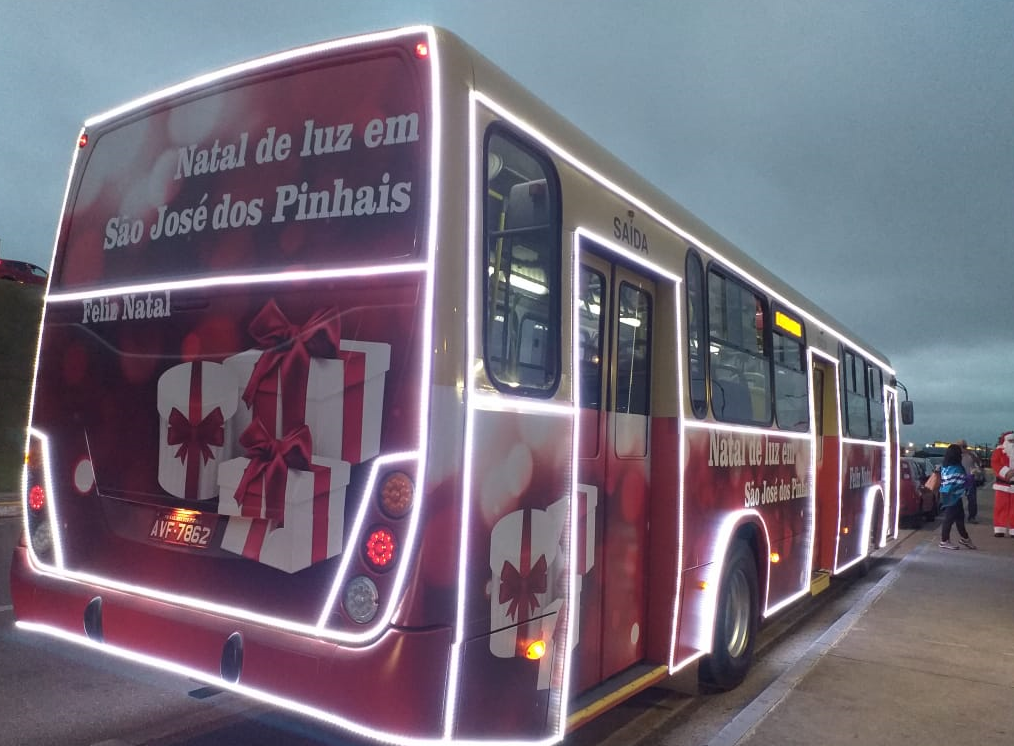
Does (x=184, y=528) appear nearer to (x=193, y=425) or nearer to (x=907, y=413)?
(x=193, y=425)

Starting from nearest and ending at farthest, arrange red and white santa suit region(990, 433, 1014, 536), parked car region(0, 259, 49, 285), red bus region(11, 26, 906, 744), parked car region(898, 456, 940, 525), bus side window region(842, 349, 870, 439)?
red bus region(11, 26, 906, 744)
bus side window region(842, 349, 870, 439)
red and white santa suit region(990, 433, 1014, 536)
parked car region(898, 456, 940, 525)
parked car region(0, 259, 49, 285)

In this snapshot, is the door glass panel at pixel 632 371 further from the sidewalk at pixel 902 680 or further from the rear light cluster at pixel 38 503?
the rear light cluster at pixel 38 503

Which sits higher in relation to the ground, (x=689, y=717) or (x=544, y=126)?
(x=544, y=126)

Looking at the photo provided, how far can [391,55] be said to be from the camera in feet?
11.0

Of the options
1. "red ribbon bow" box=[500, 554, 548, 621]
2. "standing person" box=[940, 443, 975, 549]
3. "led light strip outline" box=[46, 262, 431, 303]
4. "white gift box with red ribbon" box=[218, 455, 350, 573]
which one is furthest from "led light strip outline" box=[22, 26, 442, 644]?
"standing person" box=[940, 443, 975, 549]

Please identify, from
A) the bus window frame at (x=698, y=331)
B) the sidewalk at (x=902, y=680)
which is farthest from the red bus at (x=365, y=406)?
the sidewalk at (x=902, y=680)

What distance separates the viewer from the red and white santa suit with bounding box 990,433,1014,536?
16672 mm

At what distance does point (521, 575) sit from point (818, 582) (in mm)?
6047

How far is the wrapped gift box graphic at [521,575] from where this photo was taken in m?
3.24

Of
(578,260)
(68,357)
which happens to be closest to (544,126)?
(578,260)

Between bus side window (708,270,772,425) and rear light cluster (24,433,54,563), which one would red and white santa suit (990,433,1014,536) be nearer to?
bus side window (708,270,772,425)

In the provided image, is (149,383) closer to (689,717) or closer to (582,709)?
(582,709)

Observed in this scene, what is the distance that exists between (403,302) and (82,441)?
1.96 m

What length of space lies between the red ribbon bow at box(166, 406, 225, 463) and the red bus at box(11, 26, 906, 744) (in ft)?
0.05
